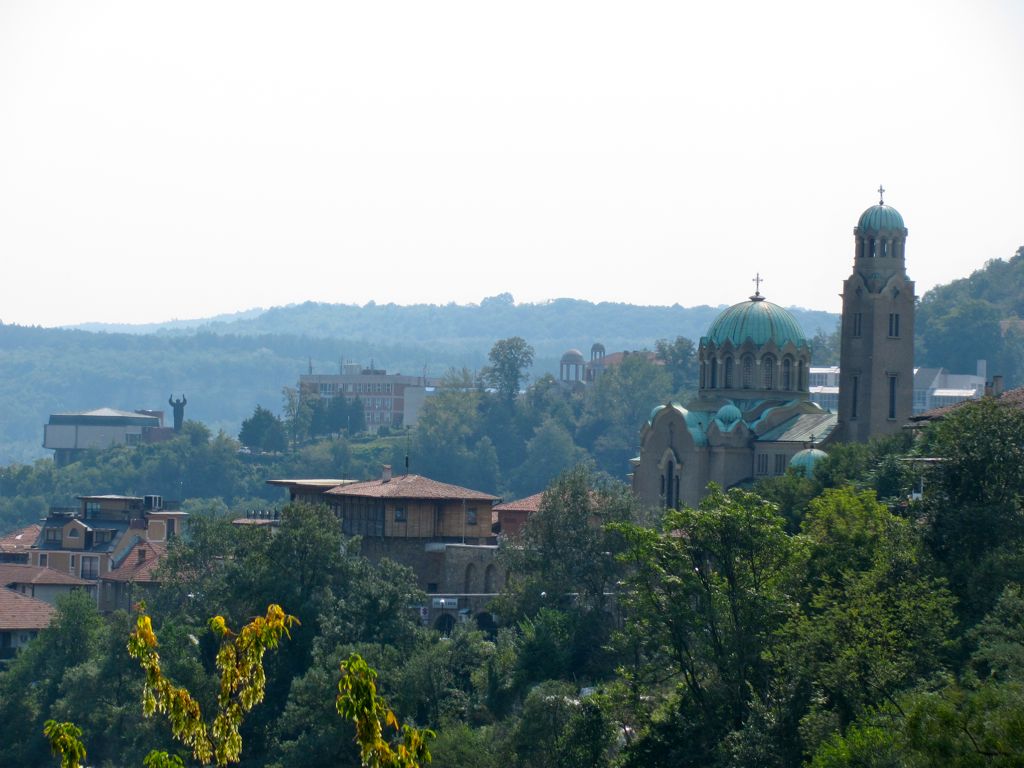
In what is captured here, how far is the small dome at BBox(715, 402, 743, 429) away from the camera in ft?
273

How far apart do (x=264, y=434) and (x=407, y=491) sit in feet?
338

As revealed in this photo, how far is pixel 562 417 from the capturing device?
176000mm

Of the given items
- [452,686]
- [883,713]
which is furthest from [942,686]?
[452,686]

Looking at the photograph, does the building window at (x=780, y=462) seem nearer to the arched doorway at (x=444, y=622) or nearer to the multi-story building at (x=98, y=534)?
the arched doorway at (x=444, y=622)

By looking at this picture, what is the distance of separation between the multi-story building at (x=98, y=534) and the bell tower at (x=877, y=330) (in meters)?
34.0

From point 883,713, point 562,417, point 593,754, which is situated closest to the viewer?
point 883,713

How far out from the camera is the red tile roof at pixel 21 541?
361 ft

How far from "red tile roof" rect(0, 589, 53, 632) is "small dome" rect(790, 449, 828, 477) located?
30.5 metres

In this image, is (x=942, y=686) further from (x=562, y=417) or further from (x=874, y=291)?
(x=562, y=417)

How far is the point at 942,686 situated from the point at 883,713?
2.36m

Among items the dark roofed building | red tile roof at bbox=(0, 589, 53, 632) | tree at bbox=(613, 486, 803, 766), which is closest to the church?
red tile roof at bbox=(0, 589, 53, 632)

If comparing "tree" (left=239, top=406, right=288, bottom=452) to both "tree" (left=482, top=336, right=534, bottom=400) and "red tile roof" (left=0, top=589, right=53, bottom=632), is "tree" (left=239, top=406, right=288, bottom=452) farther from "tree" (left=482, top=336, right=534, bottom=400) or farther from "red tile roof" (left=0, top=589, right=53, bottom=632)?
"red tile roof" (left=0, top=589, right=53, bottom=632)

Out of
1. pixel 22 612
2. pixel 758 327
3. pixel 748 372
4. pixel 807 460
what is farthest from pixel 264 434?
pixel 807 460

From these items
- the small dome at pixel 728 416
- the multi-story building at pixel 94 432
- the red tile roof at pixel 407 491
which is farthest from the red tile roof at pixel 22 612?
the multi-story building at pixel 94 432
